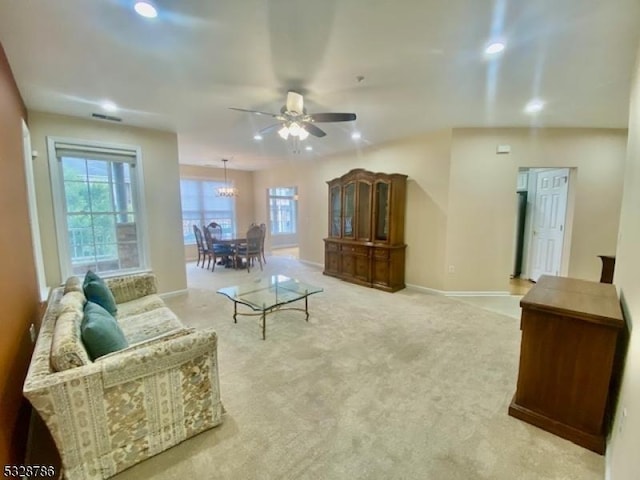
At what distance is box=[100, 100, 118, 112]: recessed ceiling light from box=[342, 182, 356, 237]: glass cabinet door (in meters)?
3.58

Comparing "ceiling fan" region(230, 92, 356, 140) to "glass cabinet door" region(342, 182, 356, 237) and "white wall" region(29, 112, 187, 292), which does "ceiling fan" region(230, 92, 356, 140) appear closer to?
"white wall" region(29, 112, 187, 292)

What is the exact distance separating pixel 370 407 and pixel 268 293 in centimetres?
193

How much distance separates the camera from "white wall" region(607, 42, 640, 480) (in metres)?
1.21

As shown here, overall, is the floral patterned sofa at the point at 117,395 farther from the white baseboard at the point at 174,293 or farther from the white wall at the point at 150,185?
the white baseboard at the point at 174,293

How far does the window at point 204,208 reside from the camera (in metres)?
7.99

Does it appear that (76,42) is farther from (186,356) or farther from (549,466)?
(549,466)

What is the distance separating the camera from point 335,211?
227 inches

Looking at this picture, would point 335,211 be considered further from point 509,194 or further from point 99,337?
point 99,337

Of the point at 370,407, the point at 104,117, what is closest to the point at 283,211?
the point at 104,117

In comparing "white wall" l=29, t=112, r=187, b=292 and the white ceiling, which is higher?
the white ceiling

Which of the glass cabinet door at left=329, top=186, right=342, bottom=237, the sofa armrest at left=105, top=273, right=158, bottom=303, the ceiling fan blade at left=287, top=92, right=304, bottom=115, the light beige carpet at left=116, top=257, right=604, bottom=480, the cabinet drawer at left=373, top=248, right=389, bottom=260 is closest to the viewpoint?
the light beige carpet at left=116, top=257, right=604, bottom=480

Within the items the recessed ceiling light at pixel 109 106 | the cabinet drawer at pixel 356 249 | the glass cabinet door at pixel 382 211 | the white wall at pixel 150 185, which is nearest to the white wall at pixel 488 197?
the glass cabinet door at pixel 382 211

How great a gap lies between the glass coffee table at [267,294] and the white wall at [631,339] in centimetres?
256

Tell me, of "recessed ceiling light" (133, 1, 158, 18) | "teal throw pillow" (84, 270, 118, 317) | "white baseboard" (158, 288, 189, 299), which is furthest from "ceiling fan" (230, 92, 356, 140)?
"white baseboard" (158, 288, 189, 299)
